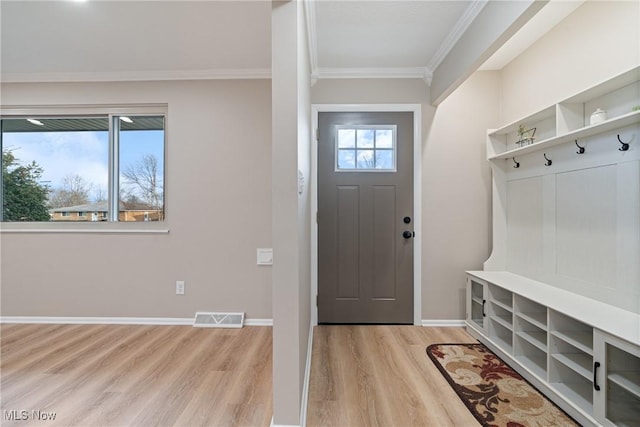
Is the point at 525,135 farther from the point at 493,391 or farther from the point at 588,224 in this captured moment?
the point at 493,391

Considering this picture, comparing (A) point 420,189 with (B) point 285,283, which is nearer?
(B) point 285,283

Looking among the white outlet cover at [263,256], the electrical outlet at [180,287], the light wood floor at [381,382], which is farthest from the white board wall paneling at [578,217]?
the electrical outlet at [180,287]

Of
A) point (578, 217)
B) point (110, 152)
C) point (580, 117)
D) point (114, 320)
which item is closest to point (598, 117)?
point (580, 117)

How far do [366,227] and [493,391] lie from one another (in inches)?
63.5

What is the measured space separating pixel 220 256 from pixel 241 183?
77 cm

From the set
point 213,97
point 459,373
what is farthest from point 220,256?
point 459,373

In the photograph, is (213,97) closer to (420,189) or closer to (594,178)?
(420,189)

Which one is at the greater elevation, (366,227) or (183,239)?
(366,227)

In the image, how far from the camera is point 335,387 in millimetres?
1916

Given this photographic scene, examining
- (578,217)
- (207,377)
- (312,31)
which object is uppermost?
(312,31)

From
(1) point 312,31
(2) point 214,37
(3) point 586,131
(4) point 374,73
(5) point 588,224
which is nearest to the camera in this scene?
(3) point 586,131

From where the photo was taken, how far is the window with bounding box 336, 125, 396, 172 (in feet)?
9.77

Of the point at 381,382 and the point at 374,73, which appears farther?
the point at 374,73

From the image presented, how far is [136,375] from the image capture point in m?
2.06
